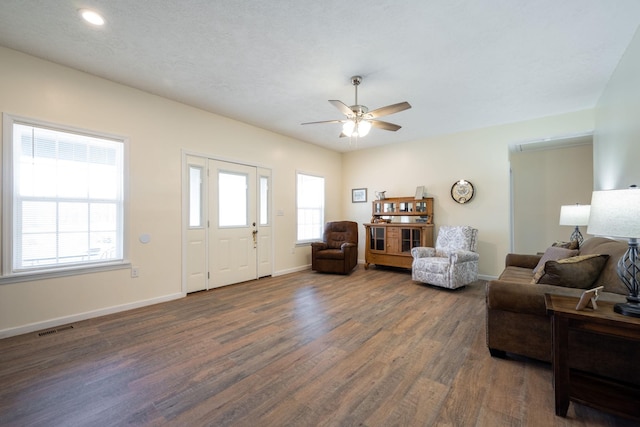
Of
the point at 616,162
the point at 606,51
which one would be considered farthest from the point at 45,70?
the point at 616,162

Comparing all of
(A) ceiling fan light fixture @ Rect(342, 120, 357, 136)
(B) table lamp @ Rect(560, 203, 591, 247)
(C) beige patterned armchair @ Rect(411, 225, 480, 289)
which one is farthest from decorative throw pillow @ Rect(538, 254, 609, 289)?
(A) ceiling fan light fixture @ Rect(342, 120, 357, 136)

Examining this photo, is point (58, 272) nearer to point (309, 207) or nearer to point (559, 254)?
point (309, 207)

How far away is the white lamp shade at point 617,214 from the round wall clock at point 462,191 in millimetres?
3671

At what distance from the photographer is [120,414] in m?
1.66

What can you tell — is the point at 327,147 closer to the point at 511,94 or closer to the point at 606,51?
the point at 511,94

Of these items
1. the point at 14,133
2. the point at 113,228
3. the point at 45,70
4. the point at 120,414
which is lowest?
the point at 120,414

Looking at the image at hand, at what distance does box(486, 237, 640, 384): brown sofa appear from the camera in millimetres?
1750

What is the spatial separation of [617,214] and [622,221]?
1.9 inches

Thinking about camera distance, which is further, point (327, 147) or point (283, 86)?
point (327, 147)

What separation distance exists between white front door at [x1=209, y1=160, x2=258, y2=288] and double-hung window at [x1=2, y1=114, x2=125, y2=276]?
128 cm

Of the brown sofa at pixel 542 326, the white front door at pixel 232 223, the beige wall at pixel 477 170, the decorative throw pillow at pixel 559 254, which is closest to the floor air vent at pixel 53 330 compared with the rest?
the white front door at pixel 232 223

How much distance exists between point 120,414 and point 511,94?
17.0 ft

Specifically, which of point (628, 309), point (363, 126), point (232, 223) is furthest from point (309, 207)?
point (628, 309)

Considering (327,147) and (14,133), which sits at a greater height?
(327,147)
